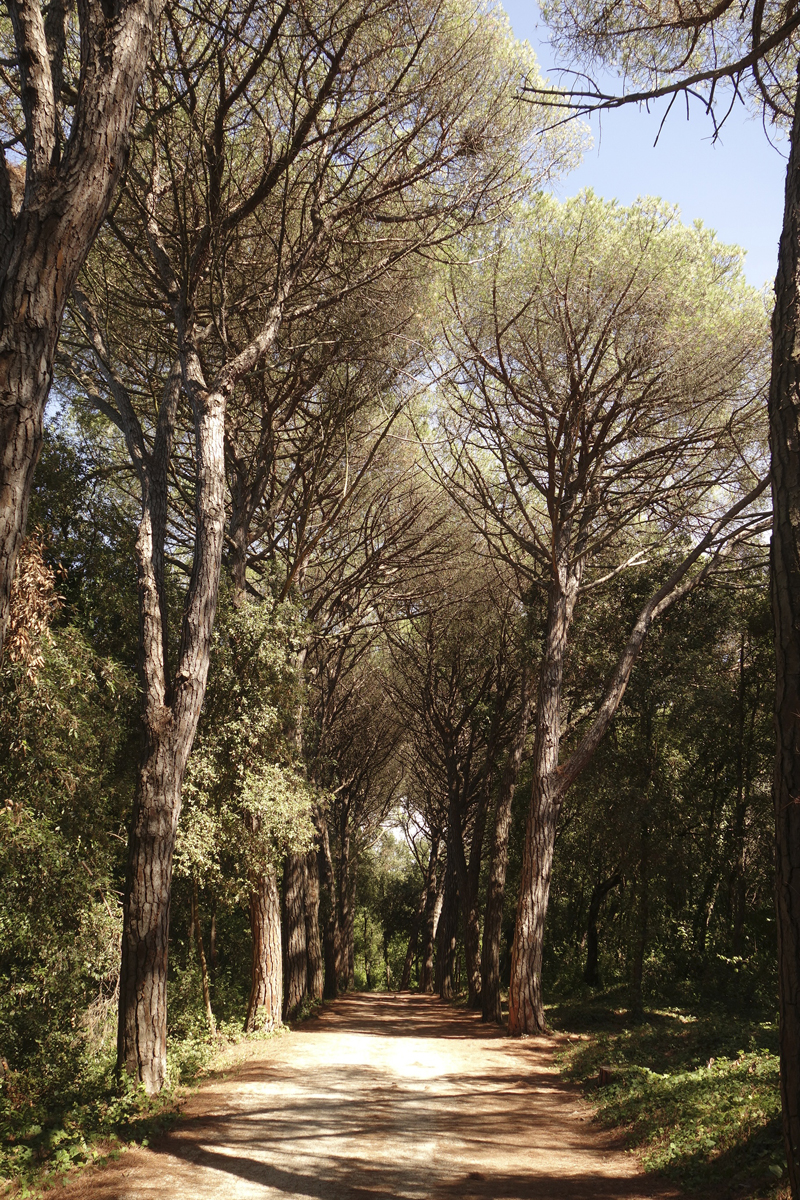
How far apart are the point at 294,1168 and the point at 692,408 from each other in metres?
10.4

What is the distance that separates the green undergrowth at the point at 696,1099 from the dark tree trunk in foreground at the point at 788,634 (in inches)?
48.7

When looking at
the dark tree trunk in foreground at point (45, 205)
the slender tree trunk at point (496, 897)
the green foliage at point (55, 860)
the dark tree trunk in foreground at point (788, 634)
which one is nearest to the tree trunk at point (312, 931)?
the slender tree trunk at point (496, 897)

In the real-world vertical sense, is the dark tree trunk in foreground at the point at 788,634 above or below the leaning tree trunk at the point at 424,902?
above

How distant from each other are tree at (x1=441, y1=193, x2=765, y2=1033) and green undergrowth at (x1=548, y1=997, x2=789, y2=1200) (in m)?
2.57

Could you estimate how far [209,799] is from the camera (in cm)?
991

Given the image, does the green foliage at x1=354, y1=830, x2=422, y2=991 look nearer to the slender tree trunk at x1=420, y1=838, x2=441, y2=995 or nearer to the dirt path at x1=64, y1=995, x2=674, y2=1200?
the slender tree trunk at x1=420, y1=838, x2=441, y2=995

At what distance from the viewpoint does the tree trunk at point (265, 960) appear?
11.2 metres

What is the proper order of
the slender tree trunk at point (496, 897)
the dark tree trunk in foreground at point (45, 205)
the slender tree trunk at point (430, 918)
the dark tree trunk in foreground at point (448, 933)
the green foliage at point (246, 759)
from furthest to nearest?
the slender tree trunk at point (430, 918)
the dark tree trunk in foreground at point (448, 933)
the slender tree trunk at point (496, 897)
the green foliage at point (246, 759)
the dark tree trunk in foreground at point (45, 205)

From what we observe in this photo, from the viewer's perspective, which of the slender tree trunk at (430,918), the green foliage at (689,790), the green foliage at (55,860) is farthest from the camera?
the slender tree trunk at (430,918)

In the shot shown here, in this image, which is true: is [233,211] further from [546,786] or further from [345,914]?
[345,914]

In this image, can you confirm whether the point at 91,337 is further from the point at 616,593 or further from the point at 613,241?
the point at 616,593

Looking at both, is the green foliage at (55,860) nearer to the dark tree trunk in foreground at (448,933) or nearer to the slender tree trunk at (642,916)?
the slender tree trunk at (642,916)

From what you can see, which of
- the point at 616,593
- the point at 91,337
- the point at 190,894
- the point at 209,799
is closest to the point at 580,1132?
the point at 209,799

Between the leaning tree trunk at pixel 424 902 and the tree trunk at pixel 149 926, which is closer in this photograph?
the tree trunk at pixel 149 926
